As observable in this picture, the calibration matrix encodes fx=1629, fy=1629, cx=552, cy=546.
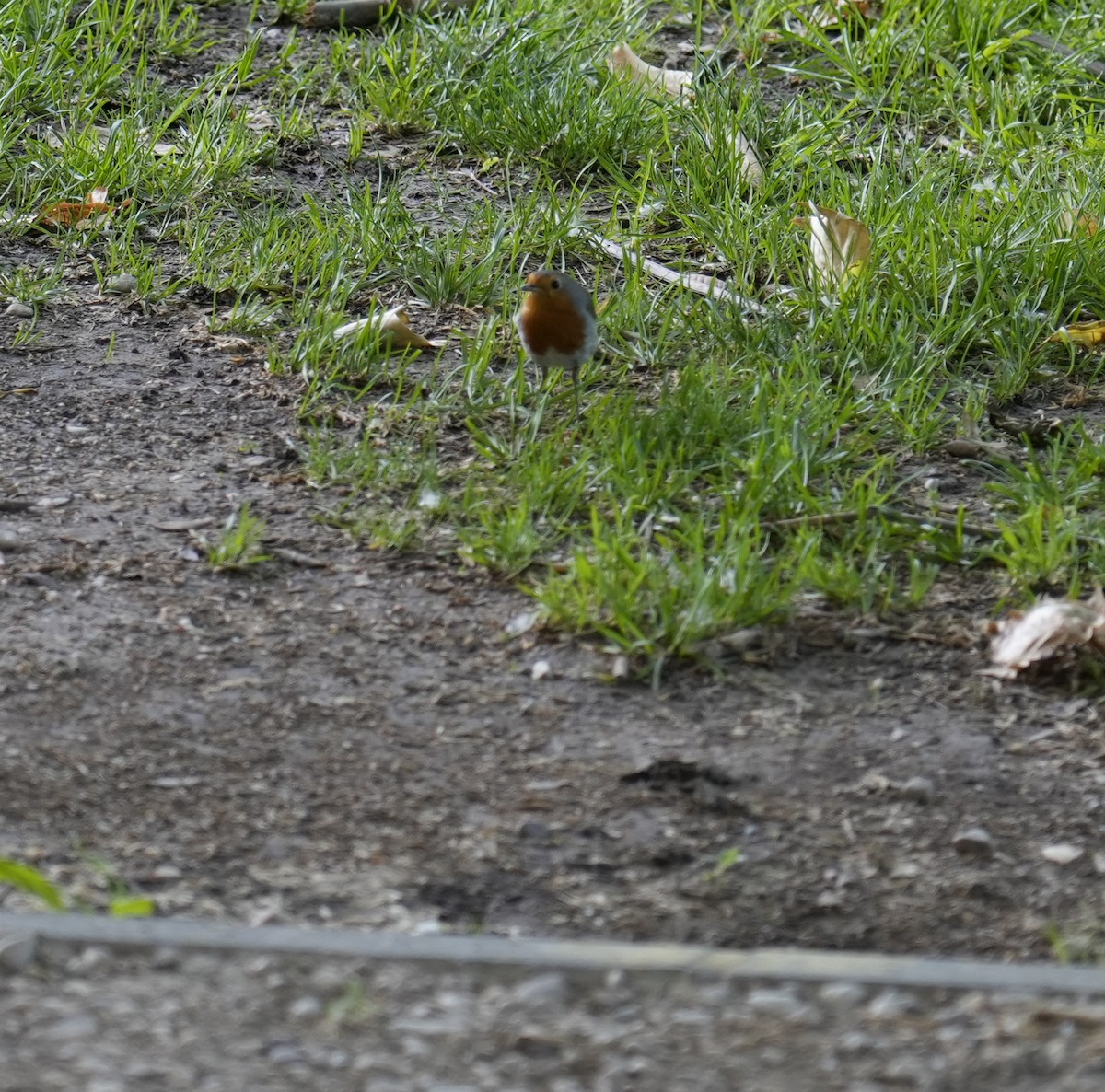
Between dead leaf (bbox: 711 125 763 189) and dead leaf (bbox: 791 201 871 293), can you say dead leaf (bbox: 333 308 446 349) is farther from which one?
dead leaf (bbox: 711 125 763 189)

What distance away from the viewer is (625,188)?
5.48m

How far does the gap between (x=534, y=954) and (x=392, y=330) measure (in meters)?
2.68

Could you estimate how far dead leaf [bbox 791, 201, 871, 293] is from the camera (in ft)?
16.1

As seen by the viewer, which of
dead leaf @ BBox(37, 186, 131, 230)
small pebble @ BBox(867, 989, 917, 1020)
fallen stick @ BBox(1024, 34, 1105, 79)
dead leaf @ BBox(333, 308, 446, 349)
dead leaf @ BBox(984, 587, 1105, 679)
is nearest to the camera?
small pebble @ BBox(867, 989, 917, 1020)

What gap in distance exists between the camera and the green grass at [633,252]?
12.7ft

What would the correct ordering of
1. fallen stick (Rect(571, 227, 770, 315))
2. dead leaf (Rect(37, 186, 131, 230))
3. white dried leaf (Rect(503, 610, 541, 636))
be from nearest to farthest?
white dried leaf (Rect(503, 610, 541, 636)) → fallen stick (Rect(571, 227, 770, 315)) → dead leaf (Rect(37, 186, 131, 230))

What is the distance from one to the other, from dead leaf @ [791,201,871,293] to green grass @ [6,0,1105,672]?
0.05m

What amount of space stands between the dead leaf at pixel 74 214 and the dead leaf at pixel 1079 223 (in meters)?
3.04

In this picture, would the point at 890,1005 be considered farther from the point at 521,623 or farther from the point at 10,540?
the point at 10,540

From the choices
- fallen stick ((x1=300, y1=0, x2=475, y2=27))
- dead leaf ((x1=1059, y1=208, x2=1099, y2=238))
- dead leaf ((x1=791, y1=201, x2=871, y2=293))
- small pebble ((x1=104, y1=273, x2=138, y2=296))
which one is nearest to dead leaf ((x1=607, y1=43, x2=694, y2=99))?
fallen stick ((x1=300, y1=0, x2=475, y2=27))

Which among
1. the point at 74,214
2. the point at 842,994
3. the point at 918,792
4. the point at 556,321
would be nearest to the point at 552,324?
the point at 556,321

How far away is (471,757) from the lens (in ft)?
10.4

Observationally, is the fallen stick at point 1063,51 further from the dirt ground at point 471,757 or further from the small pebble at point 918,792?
the small pebble at point 918,792

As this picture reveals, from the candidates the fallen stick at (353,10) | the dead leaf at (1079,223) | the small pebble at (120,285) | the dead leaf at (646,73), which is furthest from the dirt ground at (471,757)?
the fallen stick at (353,10)
